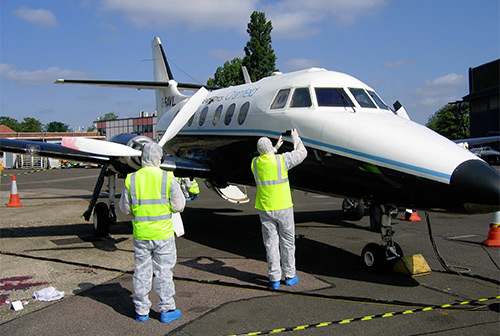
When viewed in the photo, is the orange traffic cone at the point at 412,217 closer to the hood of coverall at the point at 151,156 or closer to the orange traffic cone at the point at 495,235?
the orange traffic cone at the point at 495,235

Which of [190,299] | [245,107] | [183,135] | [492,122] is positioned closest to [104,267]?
[190,299]

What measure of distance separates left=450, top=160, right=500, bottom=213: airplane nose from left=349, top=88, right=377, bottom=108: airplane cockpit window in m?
2.23

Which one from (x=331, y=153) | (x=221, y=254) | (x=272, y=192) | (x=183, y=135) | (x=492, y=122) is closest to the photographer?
(x=272, y=192)

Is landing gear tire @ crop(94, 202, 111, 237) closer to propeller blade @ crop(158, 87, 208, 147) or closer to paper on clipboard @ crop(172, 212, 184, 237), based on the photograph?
propeller blade @ crop(158, 87, 208, 147)

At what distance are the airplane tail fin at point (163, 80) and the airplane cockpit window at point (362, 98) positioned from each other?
8.12m

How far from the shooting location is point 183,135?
455 inches

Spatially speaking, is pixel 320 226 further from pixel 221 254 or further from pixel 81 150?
pixel 81 150

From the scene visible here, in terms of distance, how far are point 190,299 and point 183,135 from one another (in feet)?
21.9

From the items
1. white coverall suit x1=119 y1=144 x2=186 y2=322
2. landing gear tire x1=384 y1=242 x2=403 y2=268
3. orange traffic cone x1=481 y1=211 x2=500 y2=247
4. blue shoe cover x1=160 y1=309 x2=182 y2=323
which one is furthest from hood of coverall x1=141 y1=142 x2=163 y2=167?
orange traffic cone x1=481 y1=211 x2=500 y2=247

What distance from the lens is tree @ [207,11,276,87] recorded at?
4738 cm

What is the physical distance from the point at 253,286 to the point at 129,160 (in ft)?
13.1

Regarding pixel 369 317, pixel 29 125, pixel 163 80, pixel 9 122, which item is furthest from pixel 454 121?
pixel 9 122

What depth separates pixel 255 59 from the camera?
4772cm

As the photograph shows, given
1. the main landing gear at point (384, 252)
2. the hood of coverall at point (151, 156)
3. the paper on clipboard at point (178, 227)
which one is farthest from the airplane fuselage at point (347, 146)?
the hood of coverall at point (151, 156)
